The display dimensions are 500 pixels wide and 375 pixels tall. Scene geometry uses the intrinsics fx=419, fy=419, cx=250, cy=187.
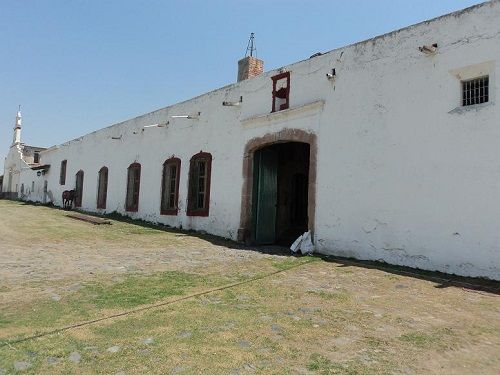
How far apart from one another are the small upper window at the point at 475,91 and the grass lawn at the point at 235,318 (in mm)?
3093

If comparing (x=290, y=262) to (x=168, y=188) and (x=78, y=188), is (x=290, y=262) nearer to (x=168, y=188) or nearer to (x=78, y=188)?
(x=168, y=188)

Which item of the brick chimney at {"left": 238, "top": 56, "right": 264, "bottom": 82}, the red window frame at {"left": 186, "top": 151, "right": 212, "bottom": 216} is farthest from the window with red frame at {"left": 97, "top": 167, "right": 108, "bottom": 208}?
the brick chimney at {"left": 238, "top": 56, "right": 264, "bottom": 82}

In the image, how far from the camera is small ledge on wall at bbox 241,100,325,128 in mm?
9711

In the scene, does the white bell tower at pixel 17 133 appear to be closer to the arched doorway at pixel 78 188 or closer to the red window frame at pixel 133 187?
the arched doorway at pixel 78 188

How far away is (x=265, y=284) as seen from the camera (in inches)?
245

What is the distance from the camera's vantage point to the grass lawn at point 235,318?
3410 mm

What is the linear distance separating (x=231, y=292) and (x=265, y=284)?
0.73 metres

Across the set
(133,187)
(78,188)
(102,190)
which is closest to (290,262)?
(133,187)

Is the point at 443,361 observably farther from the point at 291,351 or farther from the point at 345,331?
the point at 291,351

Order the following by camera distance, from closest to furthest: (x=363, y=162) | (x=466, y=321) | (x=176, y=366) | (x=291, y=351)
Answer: (x=176, y=366), (x=291, y=351), (x=466, y=321), (x=363, y=162)

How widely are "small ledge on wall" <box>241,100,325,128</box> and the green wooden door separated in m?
0.83

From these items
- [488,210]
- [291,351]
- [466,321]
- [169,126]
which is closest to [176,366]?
[291,351]

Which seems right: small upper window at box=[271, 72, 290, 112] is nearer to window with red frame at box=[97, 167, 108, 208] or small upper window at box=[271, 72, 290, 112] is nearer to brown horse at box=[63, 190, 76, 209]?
window with red frame at box=[97, 167, 108, 208]

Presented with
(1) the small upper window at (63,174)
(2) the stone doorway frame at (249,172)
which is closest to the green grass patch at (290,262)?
(2) the stone doorway frame at (249,172)
